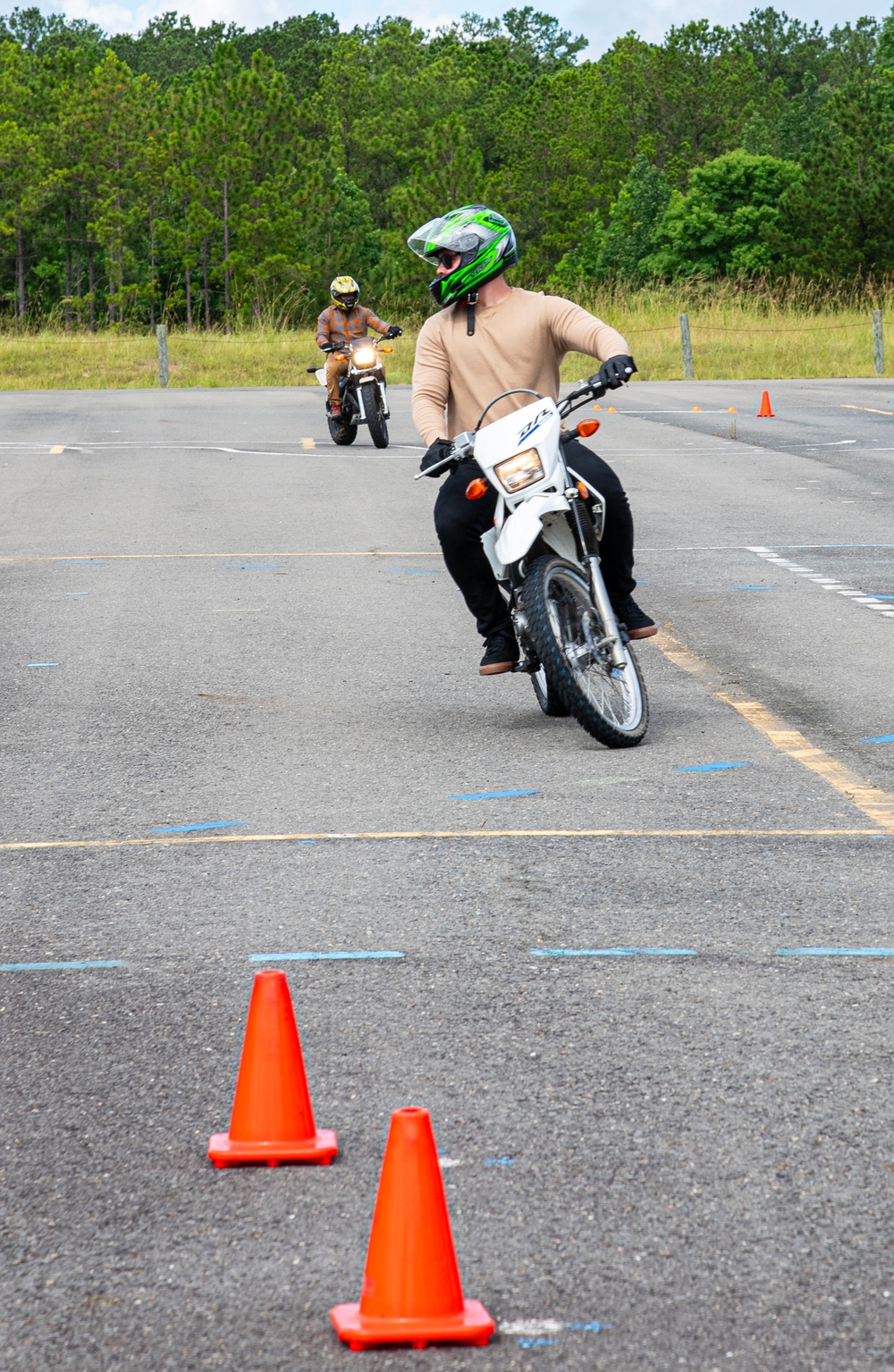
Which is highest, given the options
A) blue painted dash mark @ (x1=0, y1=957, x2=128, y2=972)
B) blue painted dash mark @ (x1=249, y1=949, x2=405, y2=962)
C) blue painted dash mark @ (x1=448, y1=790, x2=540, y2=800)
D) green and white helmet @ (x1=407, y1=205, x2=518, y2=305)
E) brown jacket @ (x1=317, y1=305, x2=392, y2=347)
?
green and white helmet @ (x1=407, y1=205, x2=518, y2=305)

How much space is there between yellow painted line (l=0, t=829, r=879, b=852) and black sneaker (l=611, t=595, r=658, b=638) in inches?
68.9

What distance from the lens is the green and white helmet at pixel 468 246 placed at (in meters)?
7.41

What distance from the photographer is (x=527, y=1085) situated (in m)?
3.79

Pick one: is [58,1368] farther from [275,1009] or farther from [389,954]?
[389,954]

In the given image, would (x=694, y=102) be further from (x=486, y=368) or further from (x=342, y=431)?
(x=486, y=368)

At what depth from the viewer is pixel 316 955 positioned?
15.3ft

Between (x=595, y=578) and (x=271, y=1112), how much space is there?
3.89 meters

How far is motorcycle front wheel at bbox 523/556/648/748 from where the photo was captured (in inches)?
268

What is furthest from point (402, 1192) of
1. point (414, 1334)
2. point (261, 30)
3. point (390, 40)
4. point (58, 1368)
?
point (261, 30)

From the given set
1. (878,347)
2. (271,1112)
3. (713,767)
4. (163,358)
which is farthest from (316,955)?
(878,347)

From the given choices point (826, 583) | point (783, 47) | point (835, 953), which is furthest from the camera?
point (783, 47)

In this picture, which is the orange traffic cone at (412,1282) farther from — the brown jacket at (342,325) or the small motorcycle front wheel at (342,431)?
the small motorcycle front wheel at (342,431)

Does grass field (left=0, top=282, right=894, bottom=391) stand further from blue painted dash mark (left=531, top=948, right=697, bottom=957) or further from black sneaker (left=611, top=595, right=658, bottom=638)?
blue painted dash mark (left=531, top=948, right=697, bottom=957)

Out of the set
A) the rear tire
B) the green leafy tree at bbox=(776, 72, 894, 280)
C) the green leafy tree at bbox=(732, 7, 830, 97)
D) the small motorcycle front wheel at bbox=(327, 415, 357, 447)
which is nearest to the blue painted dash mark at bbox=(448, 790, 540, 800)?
the rear tire
